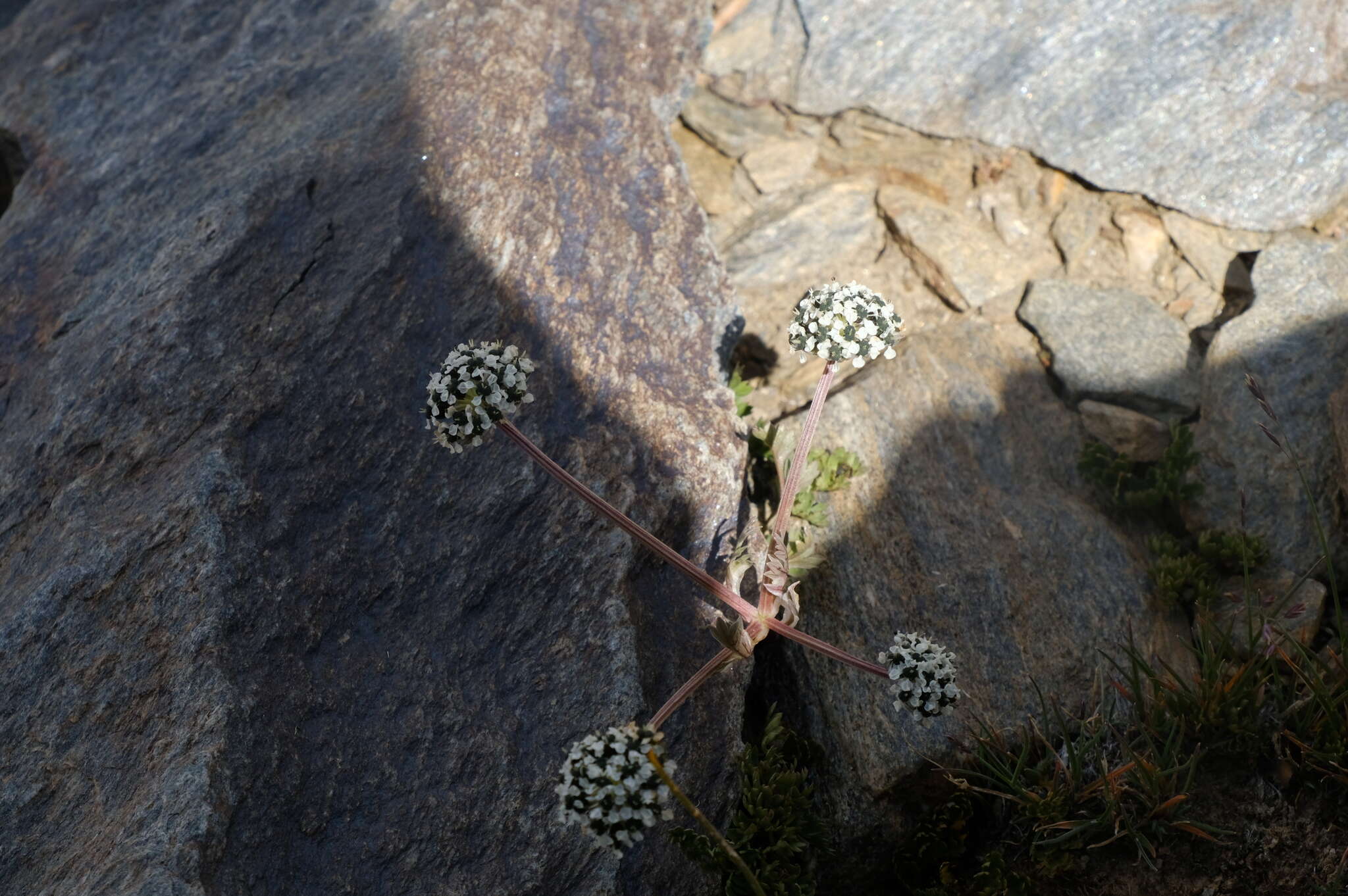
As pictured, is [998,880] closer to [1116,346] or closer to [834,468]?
[834,468]

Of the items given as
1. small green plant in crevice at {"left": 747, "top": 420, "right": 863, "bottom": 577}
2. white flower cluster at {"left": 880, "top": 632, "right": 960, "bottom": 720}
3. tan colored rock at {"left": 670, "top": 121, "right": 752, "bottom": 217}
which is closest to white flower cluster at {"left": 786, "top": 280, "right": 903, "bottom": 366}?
small green plant in crevice at {"left": 747, "top": 420, "right": 863, "bottom": 577}

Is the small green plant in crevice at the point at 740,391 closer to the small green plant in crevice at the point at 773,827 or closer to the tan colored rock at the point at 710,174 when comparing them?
the tan colored rock at the point at 710,174

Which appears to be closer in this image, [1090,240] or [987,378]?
[987,378]

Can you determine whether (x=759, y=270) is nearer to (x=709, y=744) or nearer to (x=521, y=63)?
(x=521, y=63)

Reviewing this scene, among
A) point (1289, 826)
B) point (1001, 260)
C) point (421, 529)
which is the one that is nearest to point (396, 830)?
point (421, 529)

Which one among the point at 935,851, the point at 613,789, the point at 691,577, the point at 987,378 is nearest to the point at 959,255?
the point at 987,378

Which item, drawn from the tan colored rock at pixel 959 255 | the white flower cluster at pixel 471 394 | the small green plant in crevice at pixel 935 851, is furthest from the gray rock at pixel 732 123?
the small green plant in crevice at pixel 935 851
